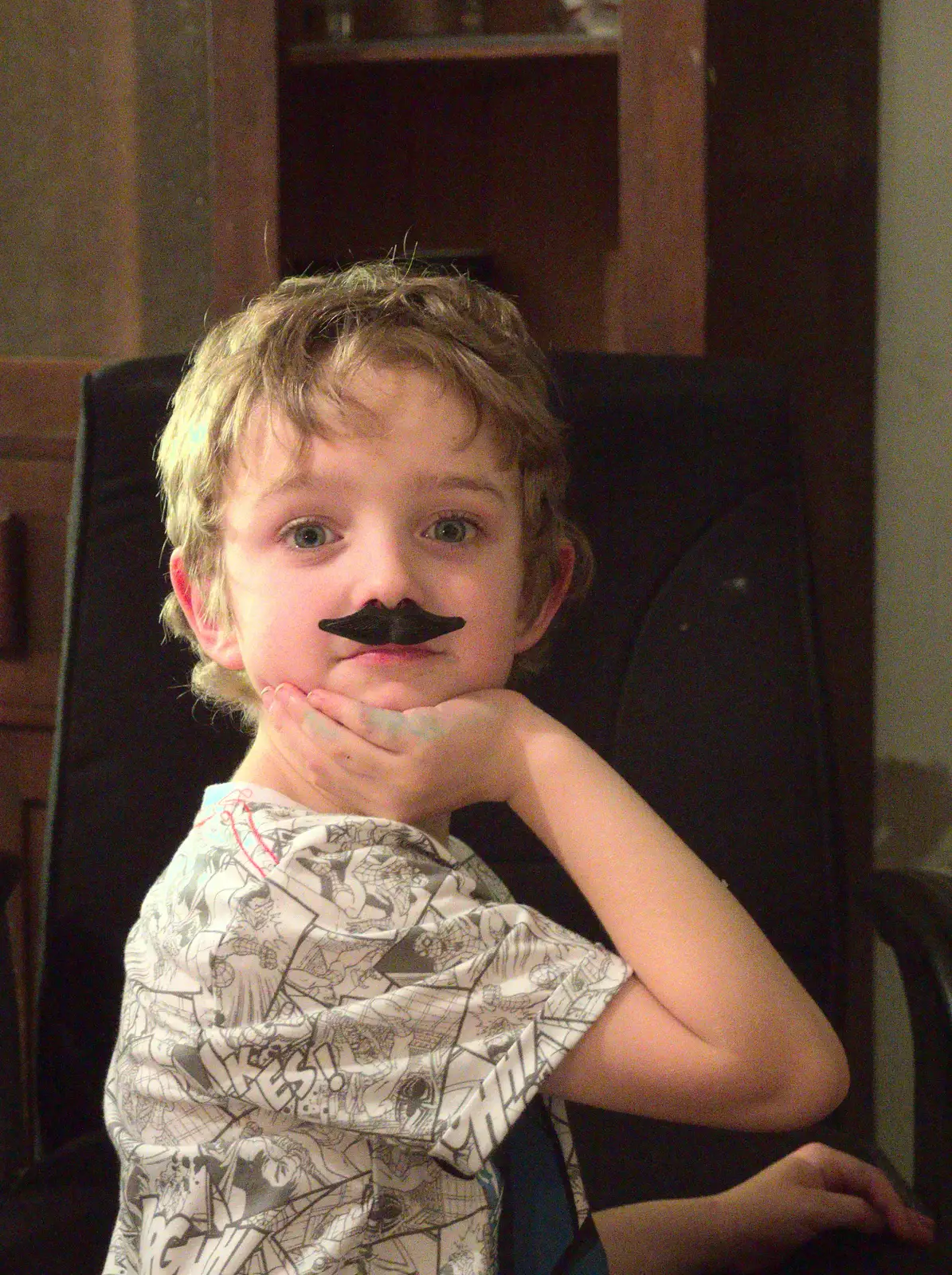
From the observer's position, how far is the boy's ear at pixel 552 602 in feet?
3.36

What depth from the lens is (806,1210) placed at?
101 centimetres

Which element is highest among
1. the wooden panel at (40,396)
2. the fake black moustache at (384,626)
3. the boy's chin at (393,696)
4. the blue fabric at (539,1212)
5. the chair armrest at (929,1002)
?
the wooden panel at (40,396)

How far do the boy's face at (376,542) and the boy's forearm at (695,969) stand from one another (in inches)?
4.4

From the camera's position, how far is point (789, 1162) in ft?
3.52

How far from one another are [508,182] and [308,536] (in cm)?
112

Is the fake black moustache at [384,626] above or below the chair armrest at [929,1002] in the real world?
above

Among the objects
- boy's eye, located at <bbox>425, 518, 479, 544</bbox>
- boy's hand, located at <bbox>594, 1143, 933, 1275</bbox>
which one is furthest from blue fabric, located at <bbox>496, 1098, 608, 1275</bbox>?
boy's eye, located at <bbox>425, 518, 479, 544</bbox>

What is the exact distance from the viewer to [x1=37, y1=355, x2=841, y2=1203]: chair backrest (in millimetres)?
1207

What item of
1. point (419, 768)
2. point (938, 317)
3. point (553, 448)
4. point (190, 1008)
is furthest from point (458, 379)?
point (938, 317)

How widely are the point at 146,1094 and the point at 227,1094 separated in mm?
63

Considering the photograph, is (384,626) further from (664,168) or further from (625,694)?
(664,168)

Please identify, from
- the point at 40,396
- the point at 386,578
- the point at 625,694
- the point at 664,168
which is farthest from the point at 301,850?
the point at 40,396

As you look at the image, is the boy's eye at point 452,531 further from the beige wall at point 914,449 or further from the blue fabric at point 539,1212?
the beige wall at point 914,449

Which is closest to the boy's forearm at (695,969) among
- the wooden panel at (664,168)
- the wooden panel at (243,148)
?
the wooden panel at (664,168)
